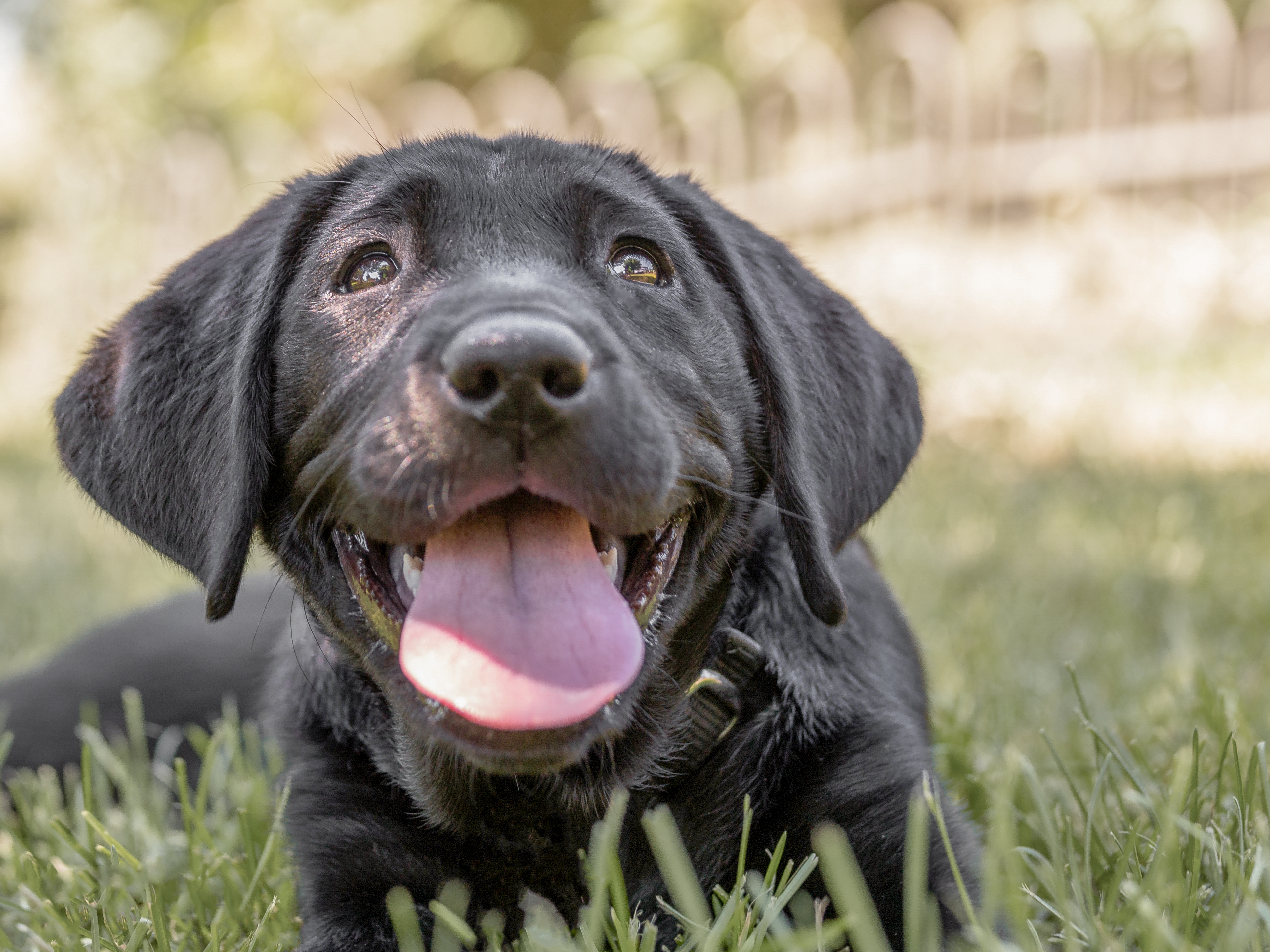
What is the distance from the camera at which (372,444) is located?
197 cm

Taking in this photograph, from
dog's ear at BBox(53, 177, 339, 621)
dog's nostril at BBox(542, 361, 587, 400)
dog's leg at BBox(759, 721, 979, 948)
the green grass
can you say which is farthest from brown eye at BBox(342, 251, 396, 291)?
the green grass

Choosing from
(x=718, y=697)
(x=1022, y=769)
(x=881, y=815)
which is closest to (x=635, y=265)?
(x=718, y=697)

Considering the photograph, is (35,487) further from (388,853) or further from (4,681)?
(388,853)

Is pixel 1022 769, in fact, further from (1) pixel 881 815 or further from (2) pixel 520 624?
(2) pixel 520 624

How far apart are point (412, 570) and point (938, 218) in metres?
8.90

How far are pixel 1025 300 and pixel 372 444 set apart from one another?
308 inches

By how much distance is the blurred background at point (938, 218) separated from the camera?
4.26 meters

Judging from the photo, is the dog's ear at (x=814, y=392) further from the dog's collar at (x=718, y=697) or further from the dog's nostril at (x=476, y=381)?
the dog's nostril at (x=476, y=381)

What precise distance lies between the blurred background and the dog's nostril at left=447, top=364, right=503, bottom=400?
116 centimetres

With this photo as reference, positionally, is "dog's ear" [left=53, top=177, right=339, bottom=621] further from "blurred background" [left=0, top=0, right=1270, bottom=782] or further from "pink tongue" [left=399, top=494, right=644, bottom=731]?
"pink tongue" [left=399, top=494, right=644, bottom=731]

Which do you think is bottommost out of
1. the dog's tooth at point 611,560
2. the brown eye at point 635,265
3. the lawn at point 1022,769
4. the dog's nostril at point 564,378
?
the lawn at point 1022,769

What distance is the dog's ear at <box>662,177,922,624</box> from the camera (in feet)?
7.56

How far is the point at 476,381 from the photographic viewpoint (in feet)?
5.90

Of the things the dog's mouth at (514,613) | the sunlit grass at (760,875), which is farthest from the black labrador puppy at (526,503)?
the sunlit grass at (760,875)
